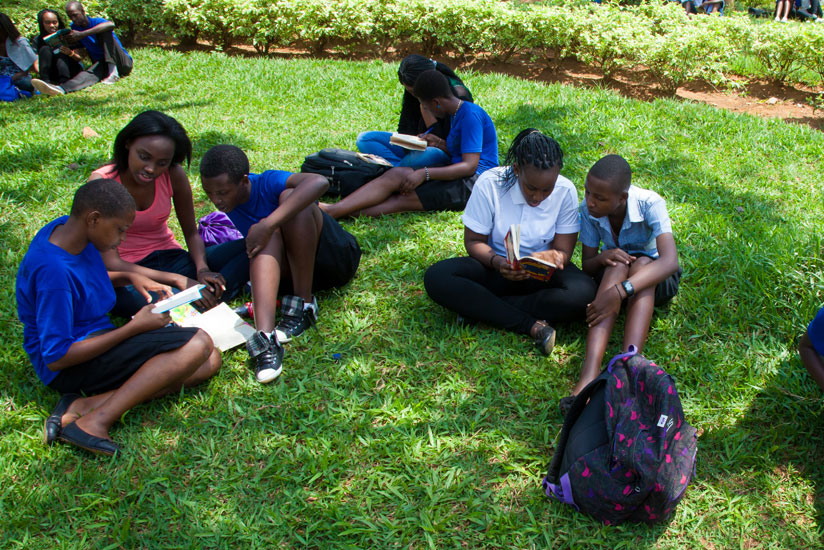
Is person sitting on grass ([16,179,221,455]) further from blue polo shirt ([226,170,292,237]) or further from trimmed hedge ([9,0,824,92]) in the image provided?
trimmed hedge ([9,0,824,92])

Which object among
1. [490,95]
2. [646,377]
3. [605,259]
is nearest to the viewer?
[646,377]

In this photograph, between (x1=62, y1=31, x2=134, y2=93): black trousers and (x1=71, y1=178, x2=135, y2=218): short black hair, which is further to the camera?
(x1=62, y1=31, x2=134, y2=93): black trousers

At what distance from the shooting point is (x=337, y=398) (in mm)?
3113

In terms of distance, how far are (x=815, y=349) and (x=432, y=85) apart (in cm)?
307

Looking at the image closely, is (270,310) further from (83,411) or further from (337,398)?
(83,411)

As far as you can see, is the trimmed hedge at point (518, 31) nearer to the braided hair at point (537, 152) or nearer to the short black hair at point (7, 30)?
the short black hair at point (7, 30)

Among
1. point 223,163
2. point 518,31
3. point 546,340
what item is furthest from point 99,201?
point 518,31

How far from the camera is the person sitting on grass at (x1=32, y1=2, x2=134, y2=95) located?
8445 mm

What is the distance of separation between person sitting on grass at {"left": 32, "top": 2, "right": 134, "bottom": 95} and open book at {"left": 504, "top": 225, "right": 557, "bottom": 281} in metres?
7.43

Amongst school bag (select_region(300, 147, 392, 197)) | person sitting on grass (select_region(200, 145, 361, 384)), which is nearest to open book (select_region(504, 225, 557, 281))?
person sitting on grass (select_region(200, 145, 361, 384))

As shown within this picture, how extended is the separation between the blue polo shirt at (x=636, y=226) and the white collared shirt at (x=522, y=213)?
0.31ft

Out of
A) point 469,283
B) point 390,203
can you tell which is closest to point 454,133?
point 390,203

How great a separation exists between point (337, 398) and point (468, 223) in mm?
1246

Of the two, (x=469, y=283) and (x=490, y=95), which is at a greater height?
(x=490, y=95)
